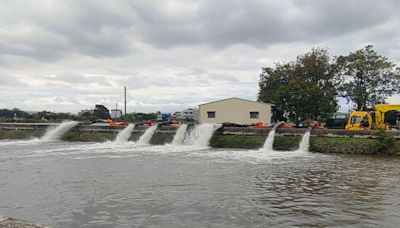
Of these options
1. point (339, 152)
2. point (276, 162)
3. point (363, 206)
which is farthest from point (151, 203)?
point (339, 152)

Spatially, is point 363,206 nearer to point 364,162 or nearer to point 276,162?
point 276,162

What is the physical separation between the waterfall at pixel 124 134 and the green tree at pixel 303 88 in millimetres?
20177

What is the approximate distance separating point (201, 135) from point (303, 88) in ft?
65.0

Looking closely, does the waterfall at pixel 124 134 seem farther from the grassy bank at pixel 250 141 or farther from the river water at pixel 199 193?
the river water at pixel 199 193

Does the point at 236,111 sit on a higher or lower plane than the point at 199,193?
higher

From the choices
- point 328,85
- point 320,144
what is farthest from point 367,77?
point 320,144

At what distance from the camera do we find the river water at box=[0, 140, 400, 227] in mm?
8320

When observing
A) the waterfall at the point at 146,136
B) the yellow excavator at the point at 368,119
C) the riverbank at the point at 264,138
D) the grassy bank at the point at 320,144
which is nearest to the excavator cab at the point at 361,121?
the yellow excavator at the point at 368,119

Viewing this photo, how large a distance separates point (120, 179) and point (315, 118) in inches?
1410

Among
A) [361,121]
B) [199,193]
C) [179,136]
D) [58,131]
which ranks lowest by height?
[199,193]

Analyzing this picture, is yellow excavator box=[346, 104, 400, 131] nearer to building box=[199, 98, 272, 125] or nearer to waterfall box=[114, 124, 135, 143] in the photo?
building box=[199, 98, 272, 125]

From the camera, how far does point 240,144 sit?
26.3 meters

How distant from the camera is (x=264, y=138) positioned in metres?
26.1

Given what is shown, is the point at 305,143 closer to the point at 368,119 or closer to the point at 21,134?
the point at 368,119
